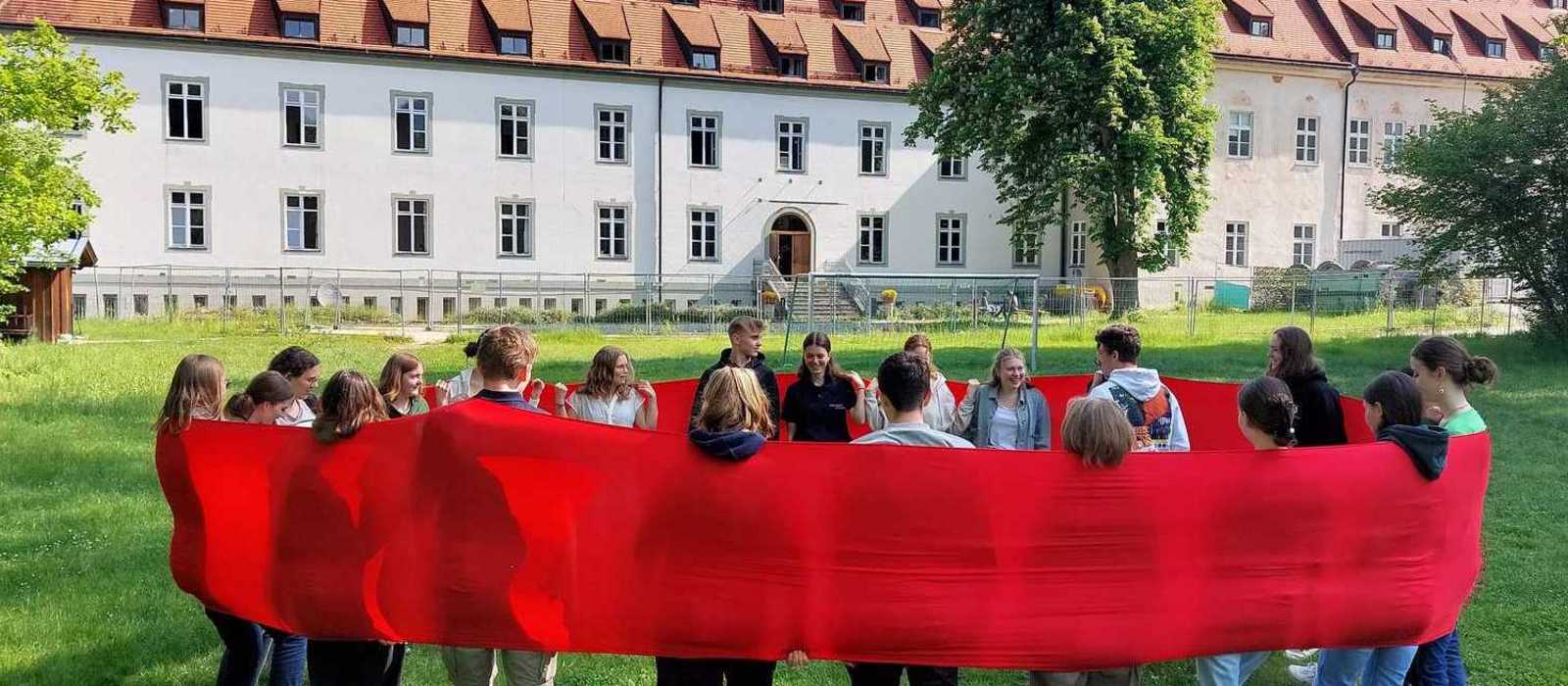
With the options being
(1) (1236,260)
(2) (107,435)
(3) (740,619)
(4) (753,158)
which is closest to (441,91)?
(4) (753,158)

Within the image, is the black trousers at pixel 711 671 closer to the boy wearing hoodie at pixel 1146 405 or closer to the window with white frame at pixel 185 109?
the boy wearing hoodie at pixel 1146 405

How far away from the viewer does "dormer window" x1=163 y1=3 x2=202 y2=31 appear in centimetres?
3528

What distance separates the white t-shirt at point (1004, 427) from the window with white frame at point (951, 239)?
121ft

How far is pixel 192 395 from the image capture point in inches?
213

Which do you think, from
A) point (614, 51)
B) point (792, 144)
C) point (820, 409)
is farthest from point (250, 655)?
point (792, 144)

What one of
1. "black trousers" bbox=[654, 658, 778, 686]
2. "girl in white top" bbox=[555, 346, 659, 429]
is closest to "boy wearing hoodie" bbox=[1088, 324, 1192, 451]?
"black trousers" bbox=[654, 658, 778, 686]

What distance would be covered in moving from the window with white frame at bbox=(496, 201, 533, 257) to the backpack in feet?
114

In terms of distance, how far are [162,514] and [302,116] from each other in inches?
1163

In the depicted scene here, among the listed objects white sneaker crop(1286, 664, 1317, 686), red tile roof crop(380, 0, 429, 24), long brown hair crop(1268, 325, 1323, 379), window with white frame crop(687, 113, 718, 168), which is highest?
red tile roof crop(380, 0, 429, 24)

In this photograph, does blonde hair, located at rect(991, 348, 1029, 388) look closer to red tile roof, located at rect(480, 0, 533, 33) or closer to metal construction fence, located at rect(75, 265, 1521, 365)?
metal construction fence, located at rect(75, 265, 1521, 365)

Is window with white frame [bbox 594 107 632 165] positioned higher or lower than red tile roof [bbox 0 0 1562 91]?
lower

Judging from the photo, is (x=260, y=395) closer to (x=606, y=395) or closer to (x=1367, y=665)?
(x=606, y=395)

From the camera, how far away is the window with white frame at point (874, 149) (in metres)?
42.3

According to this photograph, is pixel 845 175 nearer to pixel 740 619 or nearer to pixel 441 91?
pixel 441 91
